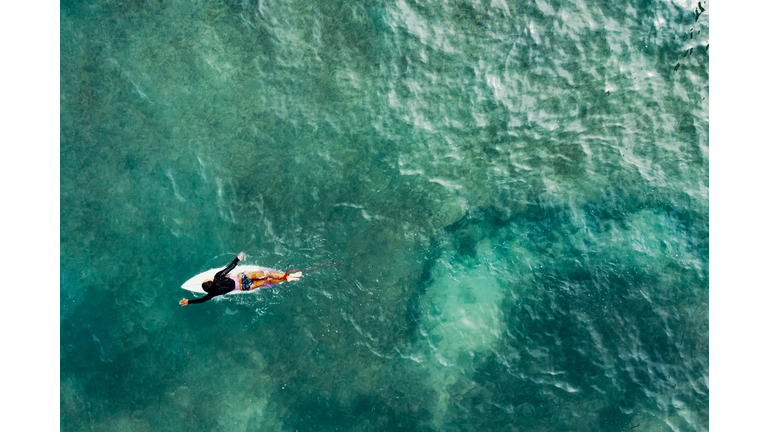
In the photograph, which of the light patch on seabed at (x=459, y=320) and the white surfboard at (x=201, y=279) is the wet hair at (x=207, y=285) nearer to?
the white surfboard at (x=201, y=279)

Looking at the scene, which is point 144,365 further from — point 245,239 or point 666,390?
point 666,390

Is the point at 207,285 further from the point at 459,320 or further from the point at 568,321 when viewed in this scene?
the point at 568,321

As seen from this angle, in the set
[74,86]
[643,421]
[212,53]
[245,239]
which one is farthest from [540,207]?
[74,86]

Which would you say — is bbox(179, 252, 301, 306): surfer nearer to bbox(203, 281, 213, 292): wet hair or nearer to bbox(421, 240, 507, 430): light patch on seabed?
bbox(203, 281, 213, 292): wet hair

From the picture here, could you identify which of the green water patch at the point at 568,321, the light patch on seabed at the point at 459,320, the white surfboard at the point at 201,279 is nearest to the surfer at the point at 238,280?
the white surfboard at the point at 201,279

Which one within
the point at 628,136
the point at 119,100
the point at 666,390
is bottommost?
the point at 666,390

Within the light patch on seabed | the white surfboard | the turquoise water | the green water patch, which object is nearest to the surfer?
the white surfboard
